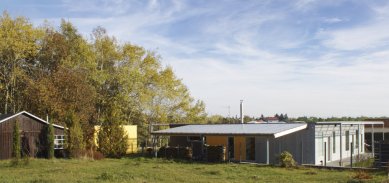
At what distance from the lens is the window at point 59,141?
33500 mm

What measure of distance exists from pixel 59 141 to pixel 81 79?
7344 mm

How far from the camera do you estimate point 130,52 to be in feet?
143

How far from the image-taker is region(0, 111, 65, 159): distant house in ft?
99.9

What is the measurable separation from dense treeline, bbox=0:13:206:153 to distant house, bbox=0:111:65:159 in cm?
291

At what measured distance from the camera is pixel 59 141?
33.8 meters

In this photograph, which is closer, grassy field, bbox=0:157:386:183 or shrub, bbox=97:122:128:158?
grassy field, bbox=0:157:386:183

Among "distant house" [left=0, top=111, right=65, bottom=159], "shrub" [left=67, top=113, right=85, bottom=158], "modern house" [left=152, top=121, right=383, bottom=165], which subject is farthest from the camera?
"shrub" [left=67, top=113, right=85, bottom=158]

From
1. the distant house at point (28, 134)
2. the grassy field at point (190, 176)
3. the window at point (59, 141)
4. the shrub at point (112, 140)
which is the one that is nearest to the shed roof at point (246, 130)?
the shrub at point (112, 140)

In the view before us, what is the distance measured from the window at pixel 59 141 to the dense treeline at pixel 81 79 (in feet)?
7.92

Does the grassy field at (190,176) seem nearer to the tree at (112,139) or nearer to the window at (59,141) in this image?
the window at (59,141)

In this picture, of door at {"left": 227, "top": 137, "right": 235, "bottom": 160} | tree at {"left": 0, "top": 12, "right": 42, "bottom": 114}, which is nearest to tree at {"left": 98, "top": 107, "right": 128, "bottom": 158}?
door at {"left": 227, "top": 137, "right": 235, "bottom": 160}

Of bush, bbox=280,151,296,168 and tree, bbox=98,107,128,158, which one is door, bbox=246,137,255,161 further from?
tree, bbox=98,107,128,158

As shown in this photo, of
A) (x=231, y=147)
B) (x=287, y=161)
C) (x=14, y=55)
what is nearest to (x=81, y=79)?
(x=14, y=55)

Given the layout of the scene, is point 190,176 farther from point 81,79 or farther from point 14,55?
point 14,55
